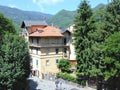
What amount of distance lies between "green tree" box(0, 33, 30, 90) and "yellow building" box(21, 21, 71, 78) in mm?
22229

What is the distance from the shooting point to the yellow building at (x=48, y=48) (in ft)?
220

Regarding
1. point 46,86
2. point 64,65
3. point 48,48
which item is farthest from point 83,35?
point 48,48

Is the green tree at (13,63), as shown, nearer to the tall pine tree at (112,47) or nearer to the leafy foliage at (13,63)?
the leafy foliage at (13,63)

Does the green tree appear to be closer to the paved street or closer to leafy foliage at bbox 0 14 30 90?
leafy foliage at bbox 0 14 30 90

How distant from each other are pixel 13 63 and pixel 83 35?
56.3 ft

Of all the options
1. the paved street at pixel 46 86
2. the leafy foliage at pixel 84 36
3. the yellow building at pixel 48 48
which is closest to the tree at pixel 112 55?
the leafy foliage at pixel 84 36

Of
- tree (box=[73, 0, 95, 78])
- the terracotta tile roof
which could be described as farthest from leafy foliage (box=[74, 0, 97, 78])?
the terracotta tile roof

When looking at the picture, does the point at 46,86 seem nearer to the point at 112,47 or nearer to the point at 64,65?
the point at 64,65

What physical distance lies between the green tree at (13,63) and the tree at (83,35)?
39.8ft

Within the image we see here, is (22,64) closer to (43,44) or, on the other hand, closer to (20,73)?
(20,73)

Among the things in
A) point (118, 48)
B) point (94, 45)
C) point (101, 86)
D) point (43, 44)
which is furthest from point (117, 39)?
point (43, 44)

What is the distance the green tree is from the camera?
40.0 meters

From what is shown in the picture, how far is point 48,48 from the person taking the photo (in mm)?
68062

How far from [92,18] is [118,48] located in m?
12.8
